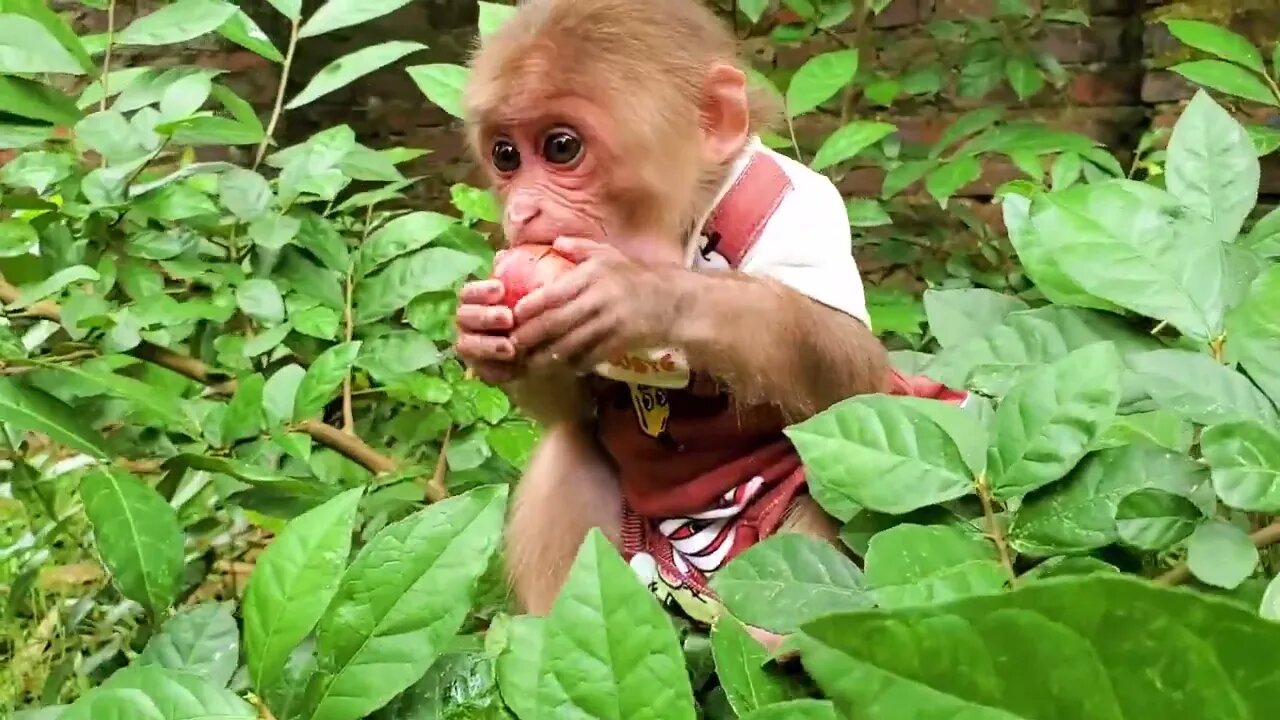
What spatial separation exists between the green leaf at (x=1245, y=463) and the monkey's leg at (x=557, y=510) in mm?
650

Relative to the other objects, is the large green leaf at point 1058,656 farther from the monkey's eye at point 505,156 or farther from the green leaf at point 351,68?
the green leaf at point 351,68

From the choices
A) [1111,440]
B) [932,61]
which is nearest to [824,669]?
[1111,440]

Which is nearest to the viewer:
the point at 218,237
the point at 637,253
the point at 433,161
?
the point at 637,253

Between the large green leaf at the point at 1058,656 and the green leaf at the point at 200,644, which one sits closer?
the large green leaf at the point at 1058,656

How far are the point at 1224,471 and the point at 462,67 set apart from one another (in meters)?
0.90

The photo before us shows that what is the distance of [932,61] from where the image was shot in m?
1.89

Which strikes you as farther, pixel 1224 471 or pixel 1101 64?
pixel 1101 64

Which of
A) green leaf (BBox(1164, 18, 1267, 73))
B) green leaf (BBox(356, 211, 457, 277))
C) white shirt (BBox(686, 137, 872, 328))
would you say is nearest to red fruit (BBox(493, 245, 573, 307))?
white shirt (BBox(686, 137, 872, 328))

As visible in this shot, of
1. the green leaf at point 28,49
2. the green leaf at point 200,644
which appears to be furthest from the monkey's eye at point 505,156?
the green leaf at point 200,644

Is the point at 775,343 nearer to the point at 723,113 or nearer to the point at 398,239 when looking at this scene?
the point at 723,113

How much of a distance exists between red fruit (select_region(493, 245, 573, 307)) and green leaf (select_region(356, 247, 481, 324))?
19 cm

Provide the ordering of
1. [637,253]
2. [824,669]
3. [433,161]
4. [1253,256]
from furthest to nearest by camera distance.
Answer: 1. [433,161]
2. [637,253]
3. [1253,256]
4. [824,669]

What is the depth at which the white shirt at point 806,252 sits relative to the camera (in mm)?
881

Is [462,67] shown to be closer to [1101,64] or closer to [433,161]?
[1101,64]
